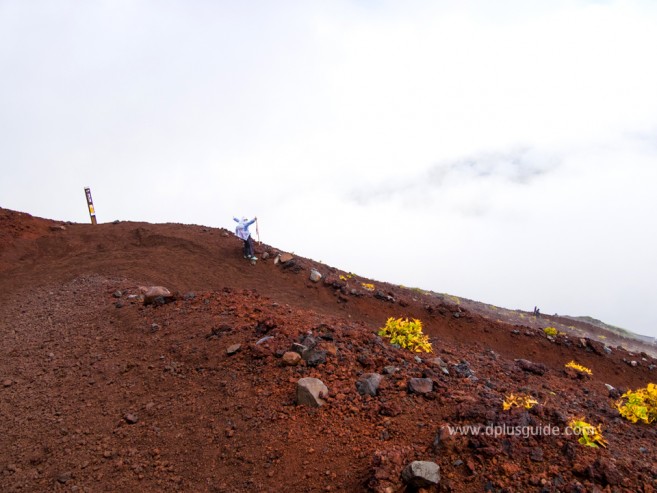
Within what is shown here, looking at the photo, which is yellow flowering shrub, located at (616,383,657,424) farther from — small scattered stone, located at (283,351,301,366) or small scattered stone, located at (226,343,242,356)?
small scattered stone, located at (226,343,242,356)

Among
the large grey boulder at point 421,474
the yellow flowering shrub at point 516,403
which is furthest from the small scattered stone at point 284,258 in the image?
the large grey boulder at point 421,474

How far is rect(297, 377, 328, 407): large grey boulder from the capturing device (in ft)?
16.6

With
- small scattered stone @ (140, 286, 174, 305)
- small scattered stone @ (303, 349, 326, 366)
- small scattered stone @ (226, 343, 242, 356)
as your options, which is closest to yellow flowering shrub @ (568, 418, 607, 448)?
small scattered stone @ (303, 349, 326, 366)

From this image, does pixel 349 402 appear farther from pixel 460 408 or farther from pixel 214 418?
pixel 214 418

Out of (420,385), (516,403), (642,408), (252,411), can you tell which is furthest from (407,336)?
(642,408)

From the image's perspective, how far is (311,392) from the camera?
507 centimetres

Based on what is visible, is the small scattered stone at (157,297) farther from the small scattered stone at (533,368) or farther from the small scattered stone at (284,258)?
the small scattered stone at (533,368)

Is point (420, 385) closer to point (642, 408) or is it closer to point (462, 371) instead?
point (462, 371)

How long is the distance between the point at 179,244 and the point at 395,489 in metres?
11.9

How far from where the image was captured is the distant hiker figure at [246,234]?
530 inches

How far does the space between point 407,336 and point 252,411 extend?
2.95 m

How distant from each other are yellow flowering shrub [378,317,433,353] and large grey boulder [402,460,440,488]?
2933 millimetres

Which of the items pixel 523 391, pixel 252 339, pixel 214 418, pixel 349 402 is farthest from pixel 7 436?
pixel 523 391

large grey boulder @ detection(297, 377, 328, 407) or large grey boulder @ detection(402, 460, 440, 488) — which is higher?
large grey boulder @ detection(297, 377, 328, 407)
